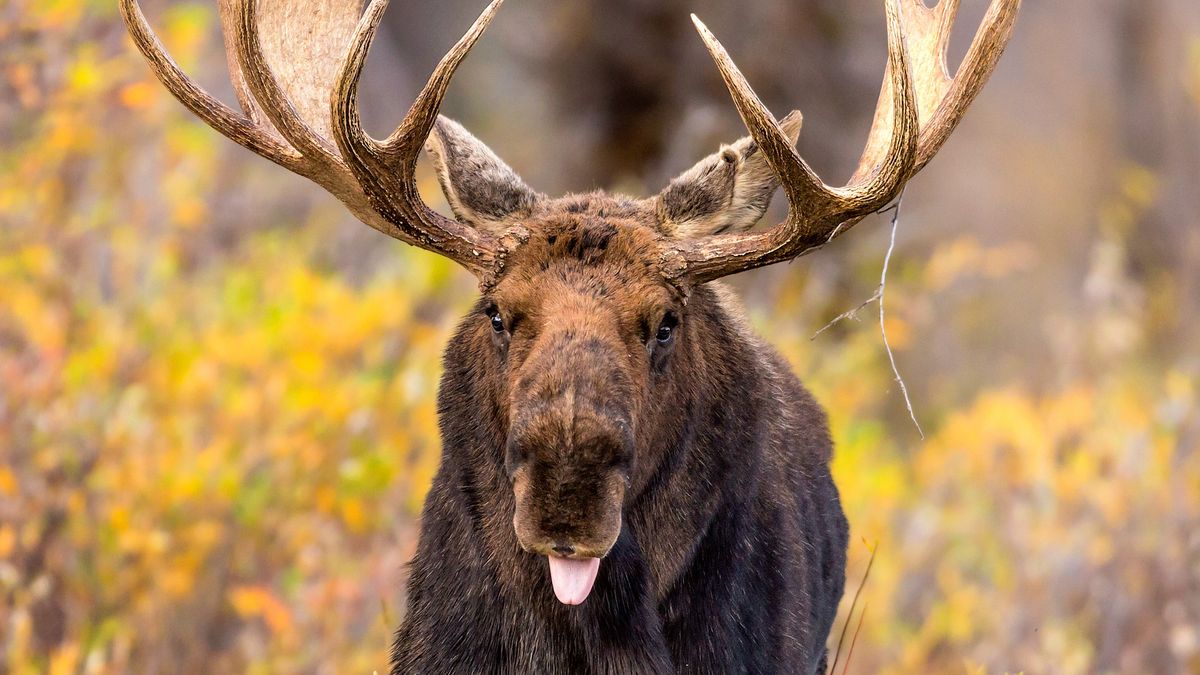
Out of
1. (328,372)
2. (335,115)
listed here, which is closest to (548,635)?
(335,115)

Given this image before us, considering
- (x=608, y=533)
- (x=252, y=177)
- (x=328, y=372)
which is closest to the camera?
(x=608, y=533)

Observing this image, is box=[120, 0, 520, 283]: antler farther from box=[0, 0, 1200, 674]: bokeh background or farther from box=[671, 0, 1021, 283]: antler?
box=[0, 0, 1200, 674]: bokeh background

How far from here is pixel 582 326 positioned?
4.27 m

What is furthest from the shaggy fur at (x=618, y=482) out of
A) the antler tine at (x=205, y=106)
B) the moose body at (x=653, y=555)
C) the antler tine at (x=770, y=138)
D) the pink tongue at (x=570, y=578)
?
the antler tine at (x=205, y=106)

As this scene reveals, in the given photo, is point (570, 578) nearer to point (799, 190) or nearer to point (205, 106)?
point (799, 190)

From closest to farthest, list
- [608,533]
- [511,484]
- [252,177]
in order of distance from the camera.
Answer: [608,533], [511,484], [252,177]

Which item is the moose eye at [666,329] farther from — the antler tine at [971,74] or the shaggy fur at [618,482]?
the antler tine at [971,74]

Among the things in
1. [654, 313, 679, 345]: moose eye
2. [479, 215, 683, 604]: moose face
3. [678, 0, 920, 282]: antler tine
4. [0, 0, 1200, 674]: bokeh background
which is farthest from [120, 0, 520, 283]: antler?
[0, 0, 1200, 674]: bokeh background

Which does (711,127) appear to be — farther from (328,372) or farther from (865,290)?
(328,372)

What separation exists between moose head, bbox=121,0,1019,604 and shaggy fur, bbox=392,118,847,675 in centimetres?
1

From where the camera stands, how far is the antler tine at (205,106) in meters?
4.83

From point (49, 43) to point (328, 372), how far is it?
7.22ft

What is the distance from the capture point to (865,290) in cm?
1402

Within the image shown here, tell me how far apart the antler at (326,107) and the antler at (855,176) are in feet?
1.98
